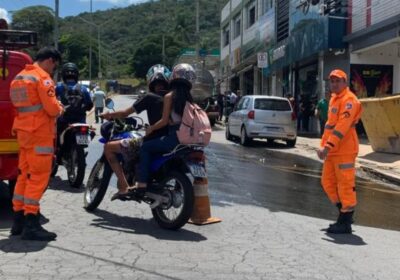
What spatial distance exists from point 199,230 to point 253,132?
41.0ft

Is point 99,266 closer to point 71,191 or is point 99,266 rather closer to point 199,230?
point 199,230

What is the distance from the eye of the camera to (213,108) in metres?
29.0

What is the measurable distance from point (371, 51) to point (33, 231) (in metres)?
17.7

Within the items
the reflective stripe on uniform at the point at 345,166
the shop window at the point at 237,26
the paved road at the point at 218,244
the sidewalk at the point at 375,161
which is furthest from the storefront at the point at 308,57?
the reflective stripe on uniform at the point at 345,166

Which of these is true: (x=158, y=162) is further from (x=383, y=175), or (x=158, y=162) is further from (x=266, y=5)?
(x=266, y=5)

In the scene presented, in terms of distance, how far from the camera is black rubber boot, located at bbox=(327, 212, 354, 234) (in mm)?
6988

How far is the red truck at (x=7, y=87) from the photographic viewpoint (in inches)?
277

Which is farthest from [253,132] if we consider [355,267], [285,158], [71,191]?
[355,267]

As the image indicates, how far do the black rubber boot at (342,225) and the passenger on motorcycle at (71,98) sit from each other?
15.3 ft

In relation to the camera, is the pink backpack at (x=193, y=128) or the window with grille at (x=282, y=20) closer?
the pink backpack at (x=193, y=128)

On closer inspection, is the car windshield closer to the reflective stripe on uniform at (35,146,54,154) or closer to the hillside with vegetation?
the reflective stripe on uniform at (35,146,54,154)

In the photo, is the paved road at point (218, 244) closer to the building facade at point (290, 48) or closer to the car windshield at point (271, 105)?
the car windshield at point (271, 105)

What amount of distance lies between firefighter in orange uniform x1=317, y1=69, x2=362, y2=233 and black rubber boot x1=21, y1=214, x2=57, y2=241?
10.4ft

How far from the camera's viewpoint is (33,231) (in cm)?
612
